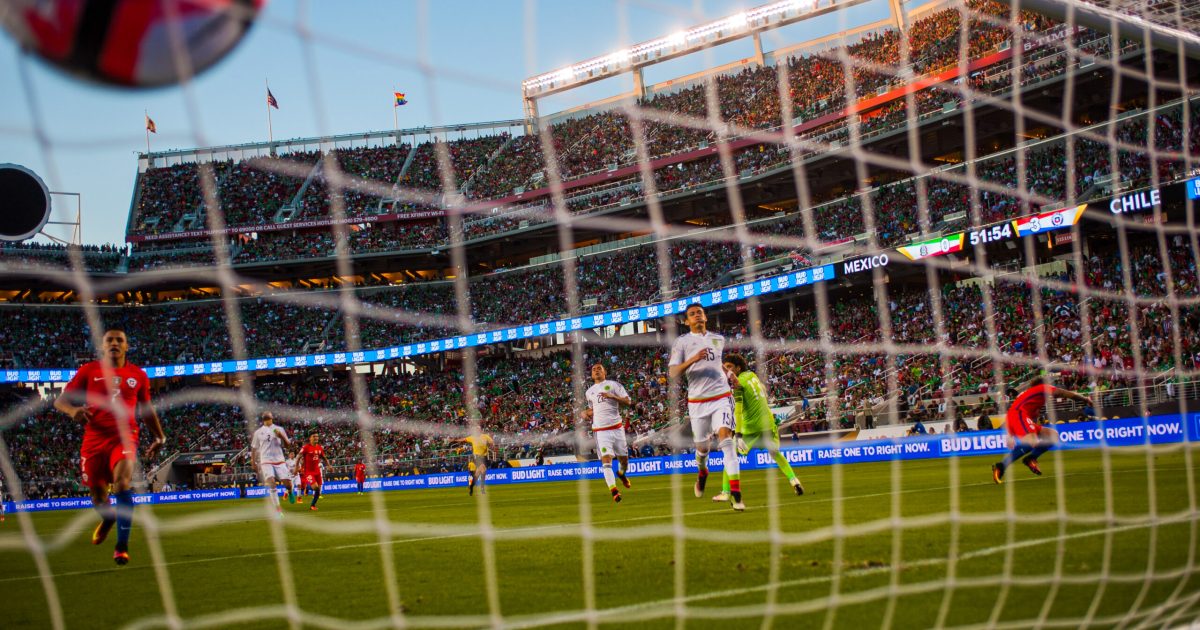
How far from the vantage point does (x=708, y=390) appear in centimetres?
970

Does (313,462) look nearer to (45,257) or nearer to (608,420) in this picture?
(608,420)

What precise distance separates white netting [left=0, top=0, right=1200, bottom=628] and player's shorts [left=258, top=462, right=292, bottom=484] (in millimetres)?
1357

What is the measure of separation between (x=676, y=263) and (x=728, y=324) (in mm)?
2967

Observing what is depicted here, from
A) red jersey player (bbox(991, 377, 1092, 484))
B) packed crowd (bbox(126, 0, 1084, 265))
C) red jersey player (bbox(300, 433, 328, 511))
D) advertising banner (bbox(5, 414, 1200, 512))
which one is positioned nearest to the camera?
red jersey player (bbox(991, 377, 1092, 484))

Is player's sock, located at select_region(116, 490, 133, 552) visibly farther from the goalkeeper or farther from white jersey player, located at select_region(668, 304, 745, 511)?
the goalkeeper

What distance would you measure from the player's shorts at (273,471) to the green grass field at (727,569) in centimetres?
460

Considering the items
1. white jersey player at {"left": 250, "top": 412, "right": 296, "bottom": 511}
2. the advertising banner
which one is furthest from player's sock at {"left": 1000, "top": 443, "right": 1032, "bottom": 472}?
white jersey player at {"left": 250, "top": 412, "right": 296, "bottom": 511}

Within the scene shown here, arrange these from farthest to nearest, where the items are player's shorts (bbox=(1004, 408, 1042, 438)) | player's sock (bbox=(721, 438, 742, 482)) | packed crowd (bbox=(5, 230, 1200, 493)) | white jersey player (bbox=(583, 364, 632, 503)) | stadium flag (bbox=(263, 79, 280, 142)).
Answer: packed crowd (bbox=(5, 230, 1200, 493)) < white jersey player (bbox=(583, 364, 632, 503)) < player's shorts (bbox=(1004, 408, 1042, 438)) < player's sock (bbox=(721, 438, 742, 482)) < stadium flag (bbox=(263, 79, 280, 142))

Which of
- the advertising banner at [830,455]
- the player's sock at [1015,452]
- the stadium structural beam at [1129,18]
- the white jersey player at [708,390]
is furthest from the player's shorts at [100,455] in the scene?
the player's sock at [1015,452]

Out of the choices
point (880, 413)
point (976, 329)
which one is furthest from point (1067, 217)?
point (880, 413)

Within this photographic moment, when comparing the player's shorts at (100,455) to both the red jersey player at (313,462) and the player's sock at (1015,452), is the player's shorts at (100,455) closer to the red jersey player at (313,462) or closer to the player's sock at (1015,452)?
the player's sock at (1015,452)

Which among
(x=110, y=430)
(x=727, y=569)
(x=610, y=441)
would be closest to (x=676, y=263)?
(x=610, y=441)

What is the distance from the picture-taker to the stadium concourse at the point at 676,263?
23453 mm

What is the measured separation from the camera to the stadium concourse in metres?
23.5
